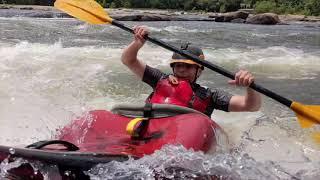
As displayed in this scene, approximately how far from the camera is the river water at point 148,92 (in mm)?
3160

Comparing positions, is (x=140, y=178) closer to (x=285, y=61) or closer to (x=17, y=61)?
(x=17, y=61)

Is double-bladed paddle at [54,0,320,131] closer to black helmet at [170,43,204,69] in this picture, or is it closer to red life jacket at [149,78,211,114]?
black helmet at [170,43,204,69]

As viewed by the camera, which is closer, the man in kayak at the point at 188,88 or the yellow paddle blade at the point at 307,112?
the man in kayak at the point at 188,88

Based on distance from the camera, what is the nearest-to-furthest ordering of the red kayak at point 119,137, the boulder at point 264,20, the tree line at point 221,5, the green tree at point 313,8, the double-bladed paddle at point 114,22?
the red kayak at point 119,137 < the double-bladed paddle at point 114,22 < the boulder at point 264,20 < the green tree at point 313,8 < the tree line at point 221,5

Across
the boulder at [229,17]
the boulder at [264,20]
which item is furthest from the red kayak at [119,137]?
the boulder at [229,17]

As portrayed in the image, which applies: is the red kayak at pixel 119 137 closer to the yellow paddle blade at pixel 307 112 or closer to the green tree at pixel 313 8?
the yellow paddle blade at pixel 307 112

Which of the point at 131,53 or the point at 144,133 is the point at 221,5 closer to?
the point at 131,53

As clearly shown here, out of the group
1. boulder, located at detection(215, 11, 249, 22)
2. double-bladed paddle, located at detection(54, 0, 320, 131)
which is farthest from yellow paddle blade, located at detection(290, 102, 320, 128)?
boulder, located at detection(215, 11, 249, 22)

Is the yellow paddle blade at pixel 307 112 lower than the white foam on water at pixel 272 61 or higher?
higher

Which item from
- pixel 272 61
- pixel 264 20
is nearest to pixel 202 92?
pixel 272 61

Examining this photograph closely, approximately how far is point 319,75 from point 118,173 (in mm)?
7643

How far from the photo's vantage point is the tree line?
4361cm

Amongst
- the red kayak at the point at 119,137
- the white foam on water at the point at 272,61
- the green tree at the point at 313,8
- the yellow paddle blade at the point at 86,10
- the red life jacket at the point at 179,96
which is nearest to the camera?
the red kayak at the point at 119,137

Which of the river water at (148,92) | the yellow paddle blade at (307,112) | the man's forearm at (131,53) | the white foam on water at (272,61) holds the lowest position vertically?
the white foam on water at (272,61)
